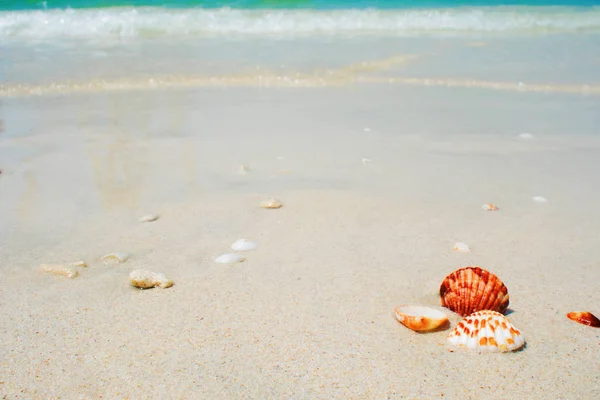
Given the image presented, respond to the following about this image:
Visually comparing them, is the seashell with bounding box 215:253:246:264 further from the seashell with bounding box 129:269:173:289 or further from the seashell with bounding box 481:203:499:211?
the seashell with bounding box 481:203:499:211

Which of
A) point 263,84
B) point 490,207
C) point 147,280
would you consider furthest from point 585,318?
point 263,84

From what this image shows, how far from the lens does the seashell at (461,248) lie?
2416mm

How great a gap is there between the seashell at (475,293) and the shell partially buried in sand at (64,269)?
141cm

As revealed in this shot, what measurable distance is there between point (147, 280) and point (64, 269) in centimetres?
→ 38

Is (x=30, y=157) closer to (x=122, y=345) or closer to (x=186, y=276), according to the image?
(x=186, y=276)

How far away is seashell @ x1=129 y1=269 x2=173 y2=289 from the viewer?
6.77 feet

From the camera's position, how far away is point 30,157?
377cm

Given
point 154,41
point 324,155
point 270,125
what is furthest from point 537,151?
point 154,41

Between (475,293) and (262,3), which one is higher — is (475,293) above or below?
below

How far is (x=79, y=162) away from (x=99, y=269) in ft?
5.38

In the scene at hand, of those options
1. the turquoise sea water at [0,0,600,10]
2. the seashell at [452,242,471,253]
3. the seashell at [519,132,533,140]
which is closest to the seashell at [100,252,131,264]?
the seashell at [452,242,471,253]

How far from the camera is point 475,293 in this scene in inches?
72.2

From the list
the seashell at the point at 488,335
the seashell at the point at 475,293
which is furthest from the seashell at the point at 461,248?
the seashell at the point at 488,335

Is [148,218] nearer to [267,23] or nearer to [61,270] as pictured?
[61,270]
